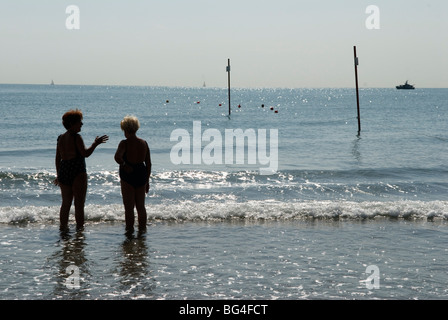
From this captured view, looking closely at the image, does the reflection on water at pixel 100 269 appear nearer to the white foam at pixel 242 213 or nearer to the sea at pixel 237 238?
the sea at pixel 237 238

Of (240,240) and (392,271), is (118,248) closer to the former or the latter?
(240,240)

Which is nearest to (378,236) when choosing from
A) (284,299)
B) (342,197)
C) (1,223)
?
(284,299)

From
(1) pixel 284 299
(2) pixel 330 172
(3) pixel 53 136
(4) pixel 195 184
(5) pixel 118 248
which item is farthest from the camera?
(3) pixel 53 136

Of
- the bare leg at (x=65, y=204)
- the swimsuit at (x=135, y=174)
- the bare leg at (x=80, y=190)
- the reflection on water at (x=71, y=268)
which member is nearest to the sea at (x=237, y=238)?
the reflection on water at (x=71, y=268)

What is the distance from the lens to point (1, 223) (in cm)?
967

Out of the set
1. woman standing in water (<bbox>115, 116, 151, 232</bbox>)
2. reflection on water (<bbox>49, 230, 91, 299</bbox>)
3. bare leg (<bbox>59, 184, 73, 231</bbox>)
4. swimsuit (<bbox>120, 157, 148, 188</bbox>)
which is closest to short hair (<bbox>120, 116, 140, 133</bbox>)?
woman standing in water (<bbox>115, 116, 151, 232</bbox>)

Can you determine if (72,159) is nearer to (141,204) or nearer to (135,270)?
(141,204)

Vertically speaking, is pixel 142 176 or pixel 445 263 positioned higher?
pixel 142 176

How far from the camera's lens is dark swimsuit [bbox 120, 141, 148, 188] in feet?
27.5

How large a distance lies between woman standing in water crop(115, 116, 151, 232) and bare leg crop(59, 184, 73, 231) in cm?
88

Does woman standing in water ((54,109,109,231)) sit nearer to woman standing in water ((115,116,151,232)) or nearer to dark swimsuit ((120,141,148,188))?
woman standing in water ((115,116,151,232))

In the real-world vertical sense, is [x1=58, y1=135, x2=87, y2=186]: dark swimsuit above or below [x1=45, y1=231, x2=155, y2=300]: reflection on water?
above

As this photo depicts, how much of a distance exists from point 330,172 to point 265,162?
10.5 feet

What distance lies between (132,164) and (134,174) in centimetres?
16
